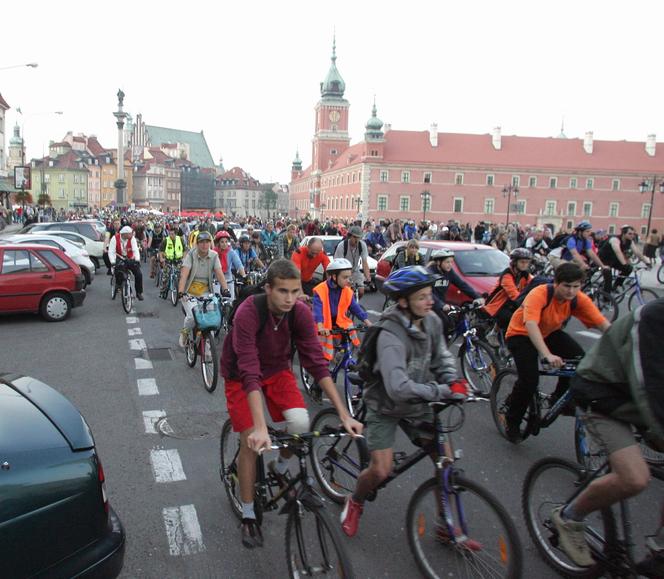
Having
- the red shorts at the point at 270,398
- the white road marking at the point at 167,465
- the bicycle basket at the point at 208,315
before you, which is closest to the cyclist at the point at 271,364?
the red shorts at the point at 270,398

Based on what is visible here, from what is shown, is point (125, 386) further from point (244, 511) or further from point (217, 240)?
point (244, 511)

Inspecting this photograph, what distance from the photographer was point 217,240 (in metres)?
10.0

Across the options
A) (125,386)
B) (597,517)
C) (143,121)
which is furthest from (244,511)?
(143,121)

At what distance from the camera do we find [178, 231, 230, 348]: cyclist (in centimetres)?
805

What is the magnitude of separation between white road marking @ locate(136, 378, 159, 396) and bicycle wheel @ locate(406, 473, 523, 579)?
14.4ft

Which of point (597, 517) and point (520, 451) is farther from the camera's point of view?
point (520, 451)

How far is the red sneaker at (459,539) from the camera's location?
309cm

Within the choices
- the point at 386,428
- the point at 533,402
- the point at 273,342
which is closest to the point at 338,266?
the point at 533,402

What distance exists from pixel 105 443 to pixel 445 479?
3.52m

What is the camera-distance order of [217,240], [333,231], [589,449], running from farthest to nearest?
1. [333,231]
2. [217,240]
3. [589,449]

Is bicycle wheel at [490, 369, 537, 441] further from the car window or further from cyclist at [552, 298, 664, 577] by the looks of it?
the car window

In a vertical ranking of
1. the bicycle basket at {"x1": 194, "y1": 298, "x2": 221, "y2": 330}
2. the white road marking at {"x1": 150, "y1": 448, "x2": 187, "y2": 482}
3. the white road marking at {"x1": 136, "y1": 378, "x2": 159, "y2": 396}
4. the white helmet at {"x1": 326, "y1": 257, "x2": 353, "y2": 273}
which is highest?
the white helmet at {"x1": 326, "y1": 257, "x2": 353, "y2": 273}

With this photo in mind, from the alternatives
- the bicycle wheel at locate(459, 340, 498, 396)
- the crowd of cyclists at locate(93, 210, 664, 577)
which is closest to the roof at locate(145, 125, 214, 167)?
the bicycle wheel at locate(459, 340, 498, 396)

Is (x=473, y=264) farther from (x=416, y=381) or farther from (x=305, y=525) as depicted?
(x=305, y=525)
